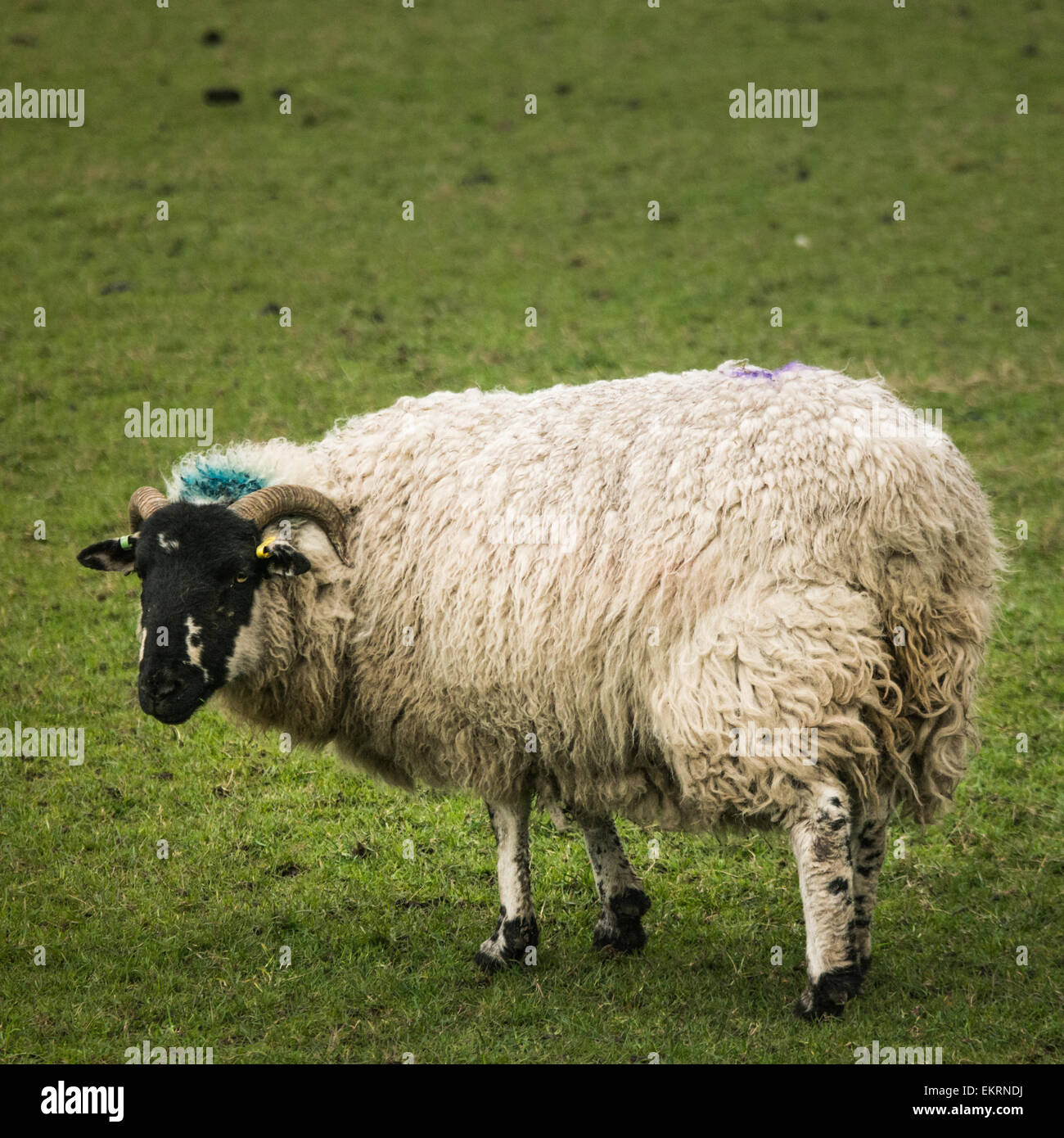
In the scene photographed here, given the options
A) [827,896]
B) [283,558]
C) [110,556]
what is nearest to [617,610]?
[827,896]

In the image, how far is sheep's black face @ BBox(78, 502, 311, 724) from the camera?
644 cm

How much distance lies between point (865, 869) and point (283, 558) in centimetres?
335

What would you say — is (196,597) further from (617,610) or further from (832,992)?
(832,992)

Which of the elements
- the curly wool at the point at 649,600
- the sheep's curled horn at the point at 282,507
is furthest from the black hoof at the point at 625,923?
the sheep's curled horn at the point at 282,507

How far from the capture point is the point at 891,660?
19.5ft

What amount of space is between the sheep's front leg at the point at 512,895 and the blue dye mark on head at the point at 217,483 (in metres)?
2.20

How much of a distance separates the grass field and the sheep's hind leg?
13 centimetres

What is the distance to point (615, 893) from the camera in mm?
7105

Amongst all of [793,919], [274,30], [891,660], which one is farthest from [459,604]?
[274,30]

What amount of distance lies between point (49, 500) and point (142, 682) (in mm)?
7085

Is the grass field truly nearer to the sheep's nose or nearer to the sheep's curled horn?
the sheep's nose

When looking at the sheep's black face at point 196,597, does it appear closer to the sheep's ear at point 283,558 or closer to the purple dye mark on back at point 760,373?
the sheep's ear at point 283,558

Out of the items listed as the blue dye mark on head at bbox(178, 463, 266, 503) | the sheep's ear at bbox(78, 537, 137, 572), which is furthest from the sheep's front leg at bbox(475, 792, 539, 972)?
the sheep's ear at bbox(78, 537, 137, 572)
